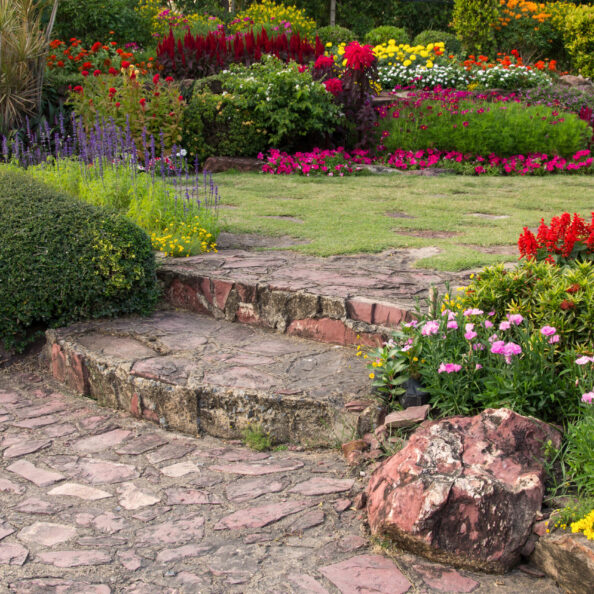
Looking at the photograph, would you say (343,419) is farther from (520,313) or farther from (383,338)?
(520,313)

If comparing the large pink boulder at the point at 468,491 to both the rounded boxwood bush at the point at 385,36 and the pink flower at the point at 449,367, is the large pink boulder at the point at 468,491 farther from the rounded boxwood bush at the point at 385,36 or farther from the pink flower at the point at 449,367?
the rounded boxwood bush at the point at 385,36

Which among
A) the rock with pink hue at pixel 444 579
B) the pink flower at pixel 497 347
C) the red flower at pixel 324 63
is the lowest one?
the rock with pink hue at pixel 444 579

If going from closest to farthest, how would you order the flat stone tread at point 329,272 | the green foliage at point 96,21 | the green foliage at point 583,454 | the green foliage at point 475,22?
the green foliage at point 583,454
the flat stone tread at point 329,272
the green foliage at point 96,21
the green foliage at point 475,22

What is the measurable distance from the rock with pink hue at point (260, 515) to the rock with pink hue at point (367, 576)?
380 mm

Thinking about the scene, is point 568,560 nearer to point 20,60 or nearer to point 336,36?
point 20,60

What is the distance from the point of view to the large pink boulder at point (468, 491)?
8.17ft

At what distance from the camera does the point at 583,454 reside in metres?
2.58

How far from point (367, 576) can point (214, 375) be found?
1.48m

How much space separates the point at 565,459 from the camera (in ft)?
9.07

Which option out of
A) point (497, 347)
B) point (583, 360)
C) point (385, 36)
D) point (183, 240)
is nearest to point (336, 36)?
point (385, 36)

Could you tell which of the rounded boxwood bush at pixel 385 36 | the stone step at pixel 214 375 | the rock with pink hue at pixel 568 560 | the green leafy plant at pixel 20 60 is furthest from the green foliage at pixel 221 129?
the rounded boxwood bush at pixel 385 36

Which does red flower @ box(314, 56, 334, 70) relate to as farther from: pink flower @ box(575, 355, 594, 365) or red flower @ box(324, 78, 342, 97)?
pink flower @ box(575, 355, 594, 365)

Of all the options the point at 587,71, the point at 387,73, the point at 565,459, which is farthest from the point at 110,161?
the point at 587,71

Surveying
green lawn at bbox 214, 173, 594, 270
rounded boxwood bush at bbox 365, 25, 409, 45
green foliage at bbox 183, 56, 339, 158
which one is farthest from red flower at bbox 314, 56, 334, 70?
rounded boxwood bush at bbox 365, 25, 409, 45
